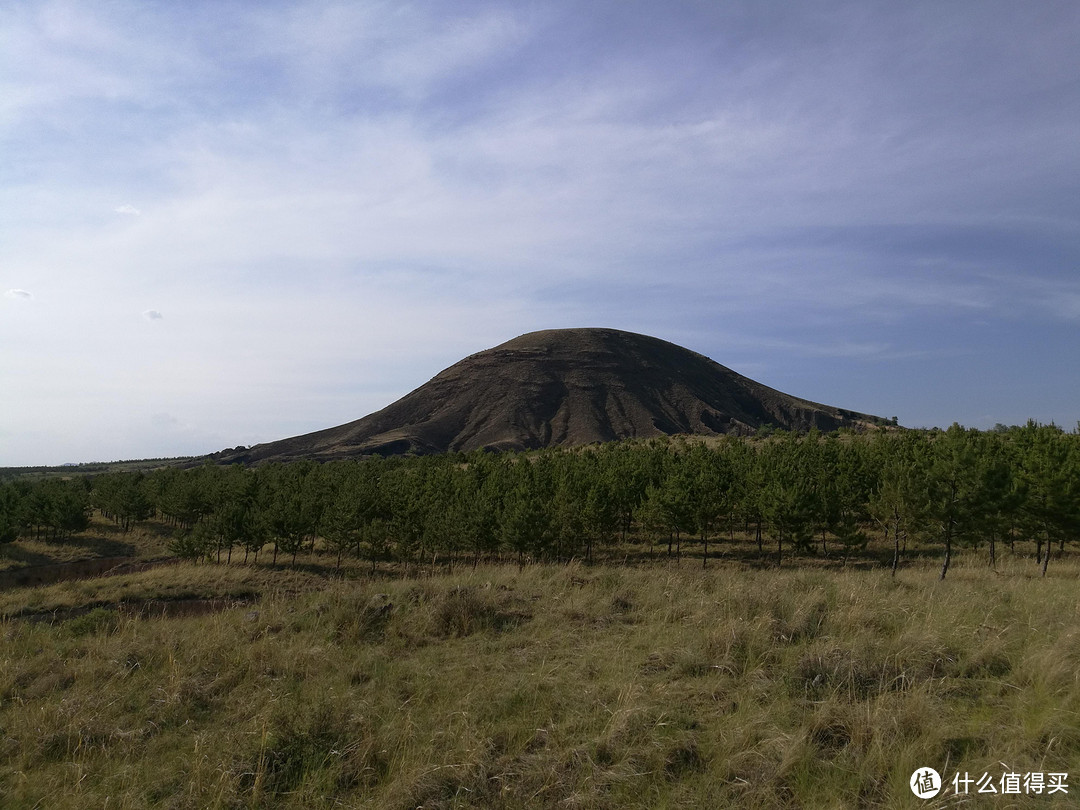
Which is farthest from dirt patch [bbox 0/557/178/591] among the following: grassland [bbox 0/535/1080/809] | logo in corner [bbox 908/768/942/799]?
logo in corner [bbox 908/768/942/799]

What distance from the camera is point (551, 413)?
562 feet

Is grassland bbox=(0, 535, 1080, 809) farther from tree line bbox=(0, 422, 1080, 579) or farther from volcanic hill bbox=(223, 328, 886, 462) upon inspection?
volcanic hill bbox=(223, 328, 886, 462)

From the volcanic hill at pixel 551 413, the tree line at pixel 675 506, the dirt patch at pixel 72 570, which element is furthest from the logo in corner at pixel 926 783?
the volcanic hill at pixel 551 413

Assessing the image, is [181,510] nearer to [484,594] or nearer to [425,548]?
[425,548]

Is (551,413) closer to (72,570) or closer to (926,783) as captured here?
(72,570)

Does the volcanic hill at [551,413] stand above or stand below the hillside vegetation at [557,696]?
above

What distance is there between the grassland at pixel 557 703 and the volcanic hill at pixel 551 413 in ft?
447

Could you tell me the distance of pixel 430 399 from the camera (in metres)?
191

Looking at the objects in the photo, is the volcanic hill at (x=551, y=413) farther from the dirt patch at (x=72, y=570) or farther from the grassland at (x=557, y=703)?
the grassland at (x=557, y=703)

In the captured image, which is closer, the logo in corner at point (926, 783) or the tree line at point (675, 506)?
the logo in corner at point (926, 783)

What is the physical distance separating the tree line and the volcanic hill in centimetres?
9333

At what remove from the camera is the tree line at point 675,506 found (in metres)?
28.5

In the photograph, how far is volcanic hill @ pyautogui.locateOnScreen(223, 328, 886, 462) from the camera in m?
158

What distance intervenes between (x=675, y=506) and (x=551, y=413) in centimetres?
13205
